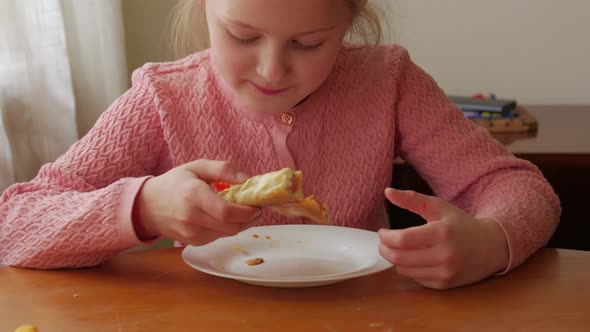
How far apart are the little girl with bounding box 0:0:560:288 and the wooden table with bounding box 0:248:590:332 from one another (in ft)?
0.11

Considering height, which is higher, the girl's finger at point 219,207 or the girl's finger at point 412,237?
the girl's finger at point 219,207

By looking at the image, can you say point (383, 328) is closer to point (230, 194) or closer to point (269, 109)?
point (230, 194)

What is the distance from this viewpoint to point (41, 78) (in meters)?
1.45

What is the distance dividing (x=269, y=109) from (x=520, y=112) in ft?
3.76

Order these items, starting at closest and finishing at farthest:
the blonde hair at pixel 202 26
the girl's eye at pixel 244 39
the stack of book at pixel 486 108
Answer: the girl's eye at pixel 244 39 < the blonde hair at pixel 202 26 < the stack of book at pixel 486 108

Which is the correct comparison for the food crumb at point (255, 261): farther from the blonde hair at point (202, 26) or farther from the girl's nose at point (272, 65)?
the blonde hair at point (202, 26)

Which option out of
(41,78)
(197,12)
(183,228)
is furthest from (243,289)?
(41,78)

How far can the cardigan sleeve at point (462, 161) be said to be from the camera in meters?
1.07

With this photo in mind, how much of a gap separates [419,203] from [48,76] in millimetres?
865

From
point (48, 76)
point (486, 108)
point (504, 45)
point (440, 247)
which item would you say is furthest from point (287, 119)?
point (504, 45)

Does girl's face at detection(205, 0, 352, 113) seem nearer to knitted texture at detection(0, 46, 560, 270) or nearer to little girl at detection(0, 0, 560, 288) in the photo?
little girl at detection(0, 0, 560, 288)

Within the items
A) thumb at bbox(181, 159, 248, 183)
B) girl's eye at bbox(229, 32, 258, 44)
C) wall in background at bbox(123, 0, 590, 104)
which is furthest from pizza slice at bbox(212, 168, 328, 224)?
wall in background at bbox(123, 0, 590, 104)

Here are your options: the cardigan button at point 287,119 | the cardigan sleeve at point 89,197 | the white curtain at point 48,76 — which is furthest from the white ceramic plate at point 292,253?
the white curtain at point 48,76

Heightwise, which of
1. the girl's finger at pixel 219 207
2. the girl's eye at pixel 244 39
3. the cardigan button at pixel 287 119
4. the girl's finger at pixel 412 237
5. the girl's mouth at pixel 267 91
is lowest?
the girl's finger at pixel 412 237
